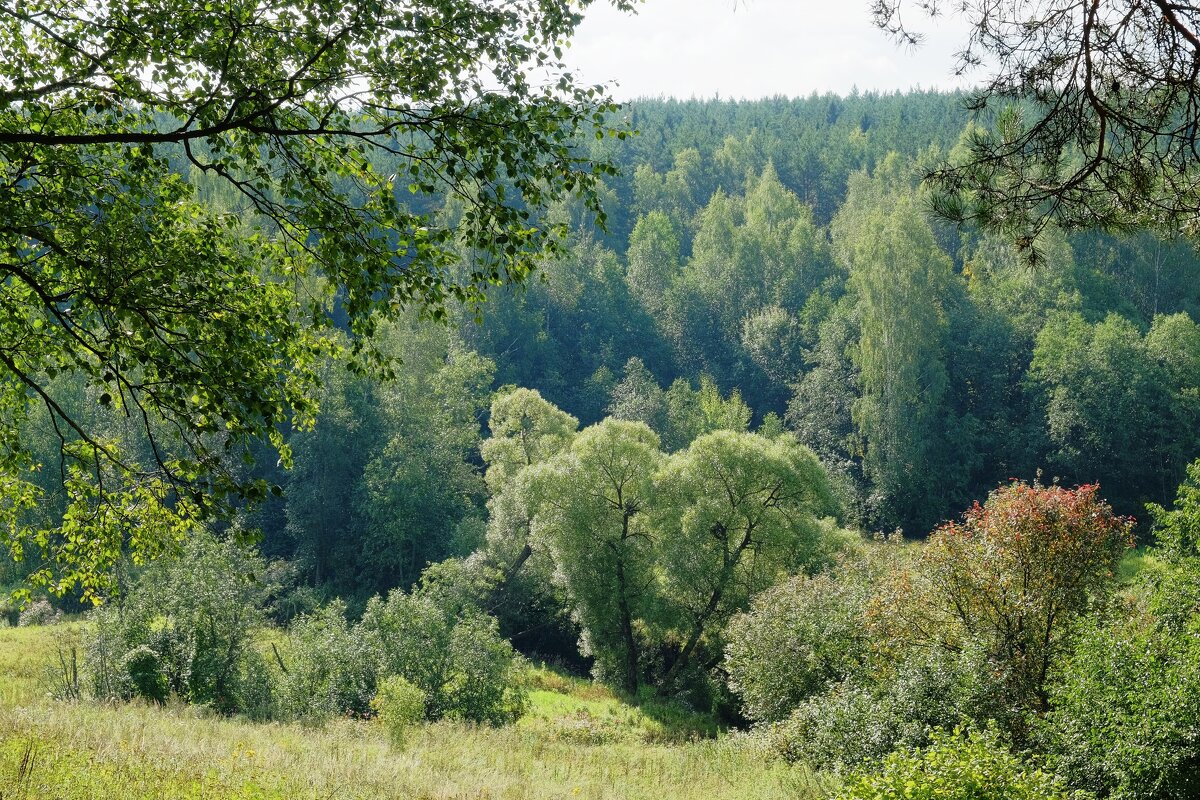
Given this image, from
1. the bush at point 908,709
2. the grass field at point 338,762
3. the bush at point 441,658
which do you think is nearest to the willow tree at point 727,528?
the grass field at point 338,762

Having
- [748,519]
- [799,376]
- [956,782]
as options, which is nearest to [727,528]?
[748,519]

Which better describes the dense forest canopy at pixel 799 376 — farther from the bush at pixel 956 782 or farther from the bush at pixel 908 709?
the bush at pixel 956 782

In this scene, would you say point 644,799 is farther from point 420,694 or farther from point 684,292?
point 684,292

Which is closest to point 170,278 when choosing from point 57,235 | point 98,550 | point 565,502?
point 57,235

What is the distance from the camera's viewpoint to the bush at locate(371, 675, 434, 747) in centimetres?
1574

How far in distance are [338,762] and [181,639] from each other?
37.4ft

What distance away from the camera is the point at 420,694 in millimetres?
16656

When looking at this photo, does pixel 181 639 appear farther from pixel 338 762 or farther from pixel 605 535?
pixel 605 535

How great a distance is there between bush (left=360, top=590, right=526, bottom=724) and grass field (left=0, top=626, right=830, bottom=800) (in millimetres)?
987

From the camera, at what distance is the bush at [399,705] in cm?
1574

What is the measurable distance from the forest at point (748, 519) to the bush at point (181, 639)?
0.26 feet

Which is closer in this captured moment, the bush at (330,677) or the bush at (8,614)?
the bush at (330,677)

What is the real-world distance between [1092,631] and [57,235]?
38.5ft

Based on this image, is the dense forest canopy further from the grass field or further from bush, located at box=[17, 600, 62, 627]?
the grass field
